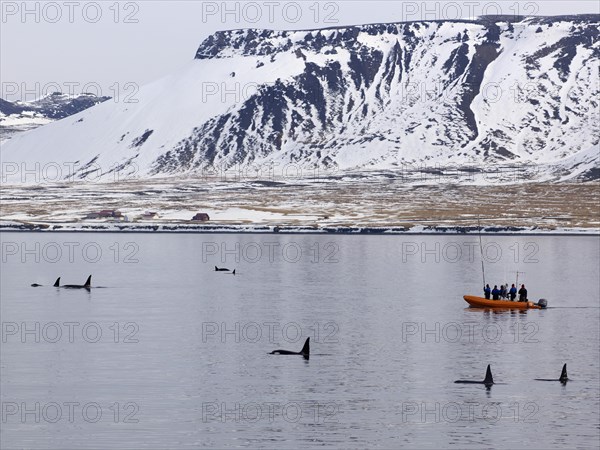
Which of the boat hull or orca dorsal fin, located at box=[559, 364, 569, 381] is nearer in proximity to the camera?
orca dorsal fin, located at box=[559, 364, 569, 381]

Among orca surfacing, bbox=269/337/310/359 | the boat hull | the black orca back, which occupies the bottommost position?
the black orca back

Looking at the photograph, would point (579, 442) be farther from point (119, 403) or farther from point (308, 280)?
point (308, 280)

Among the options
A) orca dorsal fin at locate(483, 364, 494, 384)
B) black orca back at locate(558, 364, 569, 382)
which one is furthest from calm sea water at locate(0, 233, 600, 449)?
orca dorsal fin at locate(483, 364, 494, 384)

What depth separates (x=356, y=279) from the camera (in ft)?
A: 454

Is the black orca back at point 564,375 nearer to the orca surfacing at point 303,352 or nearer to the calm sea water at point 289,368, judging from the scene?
the calm sea water at point 289,368

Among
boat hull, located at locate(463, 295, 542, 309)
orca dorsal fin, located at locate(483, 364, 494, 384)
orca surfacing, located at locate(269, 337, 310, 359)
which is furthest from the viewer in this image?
boat hull, located at locate(463, 295, 542, 309)

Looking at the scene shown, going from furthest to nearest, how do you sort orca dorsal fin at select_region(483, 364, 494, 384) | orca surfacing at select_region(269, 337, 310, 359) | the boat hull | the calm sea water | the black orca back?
the boat hull → orca surfacing at select_region(269, 337, 310, 359) → the black orca back → orca dorsal fin at select_region(483, 364, 494, 384) → the calm sea water

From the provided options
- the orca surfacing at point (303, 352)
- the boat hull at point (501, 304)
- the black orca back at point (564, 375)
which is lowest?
the black orca back at point (564, 375)

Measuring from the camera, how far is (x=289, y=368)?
64.1 metres

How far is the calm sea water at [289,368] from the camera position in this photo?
48906 mm

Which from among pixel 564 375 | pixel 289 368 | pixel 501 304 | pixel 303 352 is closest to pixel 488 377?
pixel 564 375

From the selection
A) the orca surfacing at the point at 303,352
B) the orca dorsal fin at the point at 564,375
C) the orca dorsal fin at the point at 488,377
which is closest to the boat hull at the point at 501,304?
the orca surfacing at the point at 303,352

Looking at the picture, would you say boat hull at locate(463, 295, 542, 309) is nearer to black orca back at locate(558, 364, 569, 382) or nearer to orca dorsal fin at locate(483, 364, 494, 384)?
black orca back at locate(558, 364, 569, 382)

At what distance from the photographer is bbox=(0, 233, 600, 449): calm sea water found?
48.9 meters
